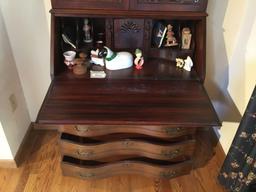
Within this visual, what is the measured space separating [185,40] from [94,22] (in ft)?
1.71

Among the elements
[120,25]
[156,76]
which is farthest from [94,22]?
[156,76]

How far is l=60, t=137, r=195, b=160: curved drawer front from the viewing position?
1.17m

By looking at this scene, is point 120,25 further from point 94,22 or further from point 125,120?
point 125,120

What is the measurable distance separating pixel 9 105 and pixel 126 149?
77 centimetres

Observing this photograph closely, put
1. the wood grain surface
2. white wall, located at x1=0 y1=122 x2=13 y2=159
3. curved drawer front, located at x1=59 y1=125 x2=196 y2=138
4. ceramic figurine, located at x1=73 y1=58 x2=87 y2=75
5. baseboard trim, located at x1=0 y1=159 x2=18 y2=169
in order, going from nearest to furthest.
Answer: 1. the wood grain surface
2. curved drawer front, located at x1=59 y1=125 x2=196 y2=138
3. ceramic figurine, located at x1=73 y1=58 x2=87 y2=75
4. white wall, located at x1=0 y1=122 x2=13 y2=159
5. baseboard trim, located at x1=0 y1=159 x2=18 y2=169

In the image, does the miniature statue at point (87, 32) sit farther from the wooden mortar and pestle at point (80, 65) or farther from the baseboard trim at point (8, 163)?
the baseboard trim at point (8, 163)

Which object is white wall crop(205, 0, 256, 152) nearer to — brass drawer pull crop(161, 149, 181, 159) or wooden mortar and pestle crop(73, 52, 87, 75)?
brass drawer pull crop(161, 149, 181, 159)

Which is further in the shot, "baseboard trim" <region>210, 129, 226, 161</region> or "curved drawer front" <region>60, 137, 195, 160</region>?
"baseboard trim" <region>210, 129, 226, 161</region>

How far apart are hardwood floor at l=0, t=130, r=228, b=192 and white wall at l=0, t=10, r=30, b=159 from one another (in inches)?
5.4

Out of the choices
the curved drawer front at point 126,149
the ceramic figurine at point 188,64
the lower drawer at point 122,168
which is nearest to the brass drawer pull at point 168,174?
the lower drawer at point 122,168

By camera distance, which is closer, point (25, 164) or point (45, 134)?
Result: point (25, 164)

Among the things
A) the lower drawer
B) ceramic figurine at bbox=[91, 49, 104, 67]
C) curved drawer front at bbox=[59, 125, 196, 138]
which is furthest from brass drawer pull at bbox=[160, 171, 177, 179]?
ceramic figurine at bbox=[91, 49, 104, 67]

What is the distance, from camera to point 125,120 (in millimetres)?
983

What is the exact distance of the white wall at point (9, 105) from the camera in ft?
4.33
